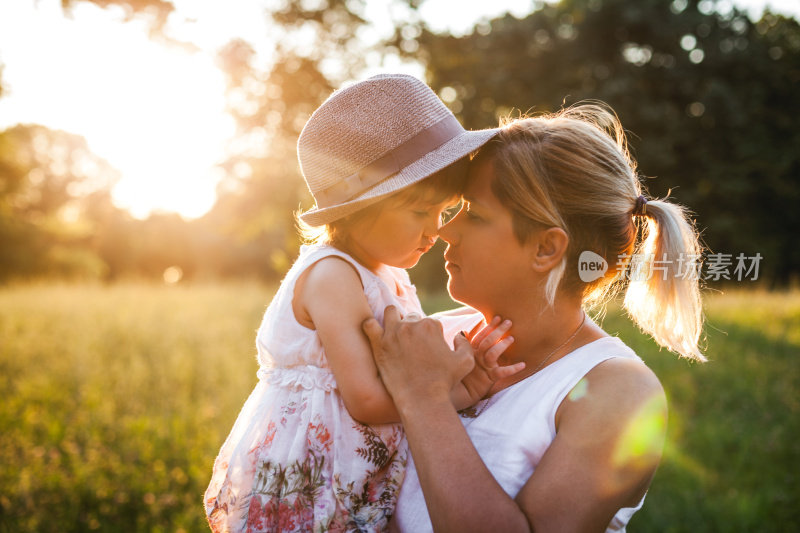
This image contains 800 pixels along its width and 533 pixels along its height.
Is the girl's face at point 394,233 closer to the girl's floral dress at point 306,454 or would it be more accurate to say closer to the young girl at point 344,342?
the young girl at point 344,342

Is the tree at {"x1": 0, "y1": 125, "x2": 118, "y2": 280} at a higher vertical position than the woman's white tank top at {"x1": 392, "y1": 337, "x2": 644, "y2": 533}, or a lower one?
higher

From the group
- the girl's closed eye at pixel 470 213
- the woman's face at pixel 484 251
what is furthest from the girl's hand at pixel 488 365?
the girl's closed eye at pixel 470 213

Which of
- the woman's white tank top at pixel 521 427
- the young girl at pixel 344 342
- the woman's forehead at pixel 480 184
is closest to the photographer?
the woman's white tank top at pixel 521 427

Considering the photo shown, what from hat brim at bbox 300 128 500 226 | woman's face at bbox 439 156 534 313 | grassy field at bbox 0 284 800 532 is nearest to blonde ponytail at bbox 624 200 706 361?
grassy field at bbox 0 284 800 532

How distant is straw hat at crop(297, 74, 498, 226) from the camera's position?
1.94 meters

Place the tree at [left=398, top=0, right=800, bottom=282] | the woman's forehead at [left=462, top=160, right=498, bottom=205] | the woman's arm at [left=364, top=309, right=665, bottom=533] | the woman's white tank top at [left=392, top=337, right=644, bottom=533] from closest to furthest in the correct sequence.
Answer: the woman's arm at [left=364, top=309, right=665, bottom=533]
the woman's white tank top at [left=392, top=337, right=644, bottom=533]
the woman's forehead at [left=462, top=160, right=498, bottom=205]
the tree at [left=398, top=0, right=800, bottom=282]

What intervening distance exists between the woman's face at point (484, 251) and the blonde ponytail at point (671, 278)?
0.47 metres

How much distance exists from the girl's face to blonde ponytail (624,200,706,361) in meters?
0.75

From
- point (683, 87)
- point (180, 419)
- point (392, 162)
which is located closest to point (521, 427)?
point (392, 162)

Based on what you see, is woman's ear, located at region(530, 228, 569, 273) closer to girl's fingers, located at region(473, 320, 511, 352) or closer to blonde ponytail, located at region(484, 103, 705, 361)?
blonde ponytail, located at region(484, 103, 705, 361)

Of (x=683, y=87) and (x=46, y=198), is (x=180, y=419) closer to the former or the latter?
(x=683, y=87)

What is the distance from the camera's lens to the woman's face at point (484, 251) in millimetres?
1966

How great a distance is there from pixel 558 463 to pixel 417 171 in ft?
3.29

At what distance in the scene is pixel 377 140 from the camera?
194 centimetres
